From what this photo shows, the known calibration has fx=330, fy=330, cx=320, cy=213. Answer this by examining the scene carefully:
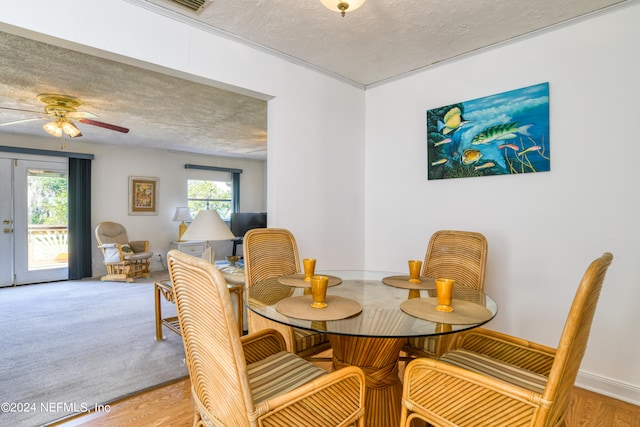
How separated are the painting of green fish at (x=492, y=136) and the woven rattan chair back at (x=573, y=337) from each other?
4.94 feet

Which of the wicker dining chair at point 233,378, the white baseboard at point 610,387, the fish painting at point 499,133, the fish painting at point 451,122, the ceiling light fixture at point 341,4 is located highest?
the ceiling light fixture at point 341,4

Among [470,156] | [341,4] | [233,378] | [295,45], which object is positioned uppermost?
[295,45]

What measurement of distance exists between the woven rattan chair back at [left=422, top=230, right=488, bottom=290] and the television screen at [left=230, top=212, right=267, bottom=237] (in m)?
5.32

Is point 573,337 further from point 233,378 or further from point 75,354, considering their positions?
point 75,354

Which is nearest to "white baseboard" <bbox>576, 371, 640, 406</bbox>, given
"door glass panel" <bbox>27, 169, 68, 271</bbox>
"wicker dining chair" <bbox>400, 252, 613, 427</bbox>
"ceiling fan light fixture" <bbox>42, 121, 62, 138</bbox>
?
"wicker dining chair" <bbox>400, 252, 613, 427</bbox>

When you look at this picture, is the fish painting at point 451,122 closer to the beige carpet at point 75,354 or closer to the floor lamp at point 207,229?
the floor lamp at point 207,229

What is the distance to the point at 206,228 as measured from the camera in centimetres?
291

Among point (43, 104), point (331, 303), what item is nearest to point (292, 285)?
point (331, 303)

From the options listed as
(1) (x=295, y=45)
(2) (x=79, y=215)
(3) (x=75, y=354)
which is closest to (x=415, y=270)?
(1) (x=295, y=45)

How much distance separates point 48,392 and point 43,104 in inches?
129

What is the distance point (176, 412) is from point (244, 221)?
5.49 meters

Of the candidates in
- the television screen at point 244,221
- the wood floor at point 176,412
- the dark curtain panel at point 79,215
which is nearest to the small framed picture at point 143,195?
the dark curtain panel at point 79,215

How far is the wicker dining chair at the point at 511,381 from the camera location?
36.8 inches

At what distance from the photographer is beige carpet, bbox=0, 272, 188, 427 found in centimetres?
205
